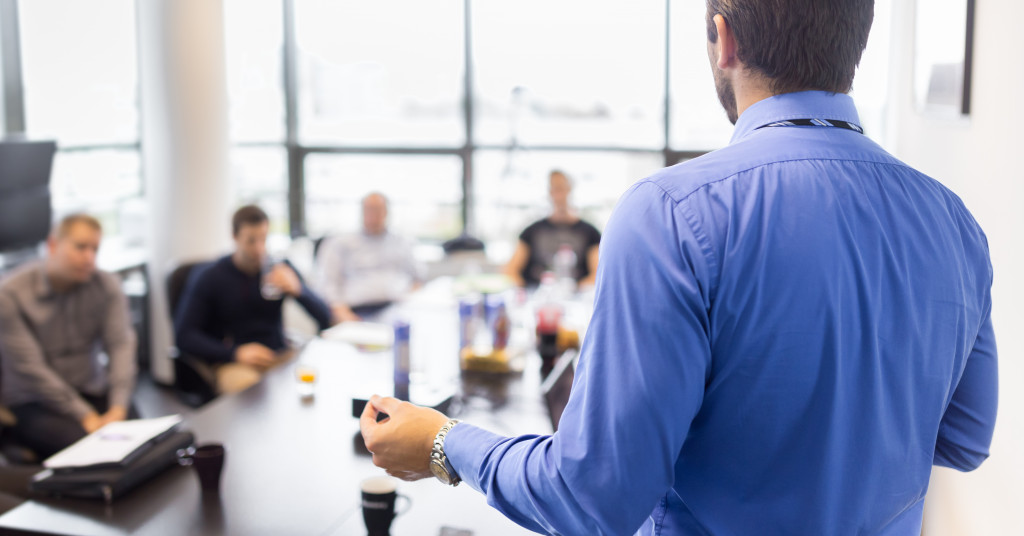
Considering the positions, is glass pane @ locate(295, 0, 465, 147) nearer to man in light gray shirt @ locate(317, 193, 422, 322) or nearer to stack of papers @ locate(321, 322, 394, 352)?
man in light gray shirt @ locate(317, 193, 422, 322)

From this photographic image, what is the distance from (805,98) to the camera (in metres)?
0.93

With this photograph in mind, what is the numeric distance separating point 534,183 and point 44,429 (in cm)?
368

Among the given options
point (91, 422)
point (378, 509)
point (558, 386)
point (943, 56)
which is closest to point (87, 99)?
point (91, 422)

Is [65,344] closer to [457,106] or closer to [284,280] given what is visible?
[284,280]

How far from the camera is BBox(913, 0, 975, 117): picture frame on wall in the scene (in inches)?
98.3

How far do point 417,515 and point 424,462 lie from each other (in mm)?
759

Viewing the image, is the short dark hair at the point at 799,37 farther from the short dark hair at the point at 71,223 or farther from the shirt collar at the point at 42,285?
the shirt collar at the point at 42,285

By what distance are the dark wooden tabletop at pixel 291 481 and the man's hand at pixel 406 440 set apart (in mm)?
667

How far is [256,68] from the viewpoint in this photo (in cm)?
630

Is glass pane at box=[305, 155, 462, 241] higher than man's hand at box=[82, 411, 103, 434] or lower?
higher

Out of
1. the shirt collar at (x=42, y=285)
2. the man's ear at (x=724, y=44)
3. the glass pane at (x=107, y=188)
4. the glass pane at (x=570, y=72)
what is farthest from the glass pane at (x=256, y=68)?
the man's ear at (x=724, y=44)

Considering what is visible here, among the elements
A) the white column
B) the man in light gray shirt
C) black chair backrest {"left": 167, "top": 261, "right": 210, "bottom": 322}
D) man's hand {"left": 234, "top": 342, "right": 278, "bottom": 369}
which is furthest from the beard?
the white column

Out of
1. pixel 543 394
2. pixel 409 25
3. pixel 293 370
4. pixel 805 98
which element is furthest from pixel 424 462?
pixel 409 25

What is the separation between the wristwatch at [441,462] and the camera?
1006mm
